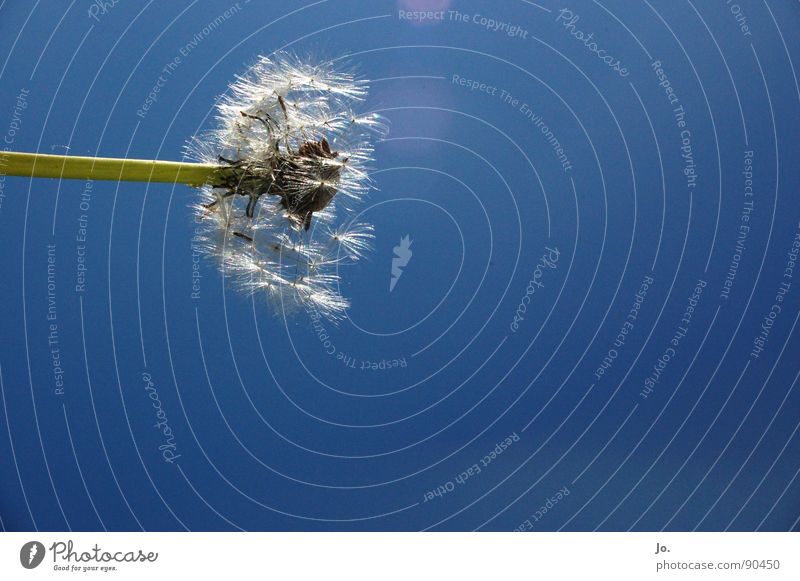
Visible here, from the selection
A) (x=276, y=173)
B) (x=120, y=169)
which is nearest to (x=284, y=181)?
(x=276, y=173)

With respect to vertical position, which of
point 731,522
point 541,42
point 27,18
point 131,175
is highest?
point 541,42

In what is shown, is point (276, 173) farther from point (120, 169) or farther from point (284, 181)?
point (120, 169)

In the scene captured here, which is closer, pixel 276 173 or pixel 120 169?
pixel 120 169

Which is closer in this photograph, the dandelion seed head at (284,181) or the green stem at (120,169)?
the green stem at (120,169)

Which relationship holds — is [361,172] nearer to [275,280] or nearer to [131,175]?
[275,280]

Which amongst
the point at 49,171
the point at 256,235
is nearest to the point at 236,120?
the point at 256,235

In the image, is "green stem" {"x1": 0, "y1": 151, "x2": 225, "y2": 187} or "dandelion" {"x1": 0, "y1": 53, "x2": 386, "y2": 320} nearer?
"green stem" {"x1": 0, "y1": 151, "x2": 225, "y2": 187}
